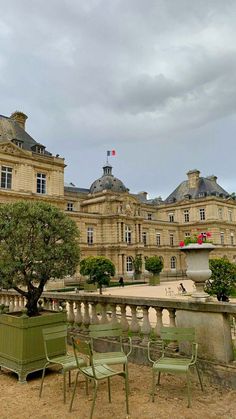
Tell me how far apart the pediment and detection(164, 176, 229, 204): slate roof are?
31216 mm

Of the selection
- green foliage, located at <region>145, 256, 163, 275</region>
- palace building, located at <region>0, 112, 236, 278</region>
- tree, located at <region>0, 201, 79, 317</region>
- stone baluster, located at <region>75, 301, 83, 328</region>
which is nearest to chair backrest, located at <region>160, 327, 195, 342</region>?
tree, located at <region>0, 201, 79, 317</region>

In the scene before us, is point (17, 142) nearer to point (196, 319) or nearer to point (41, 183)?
point (41, 183)

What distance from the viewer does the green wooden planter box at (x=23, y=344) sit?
4.64 m

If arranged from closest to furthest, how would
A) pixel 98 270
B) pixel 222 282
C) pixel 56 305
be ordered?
1. pixel 56 305
2. pixel 222 282
3. pixel 98 270

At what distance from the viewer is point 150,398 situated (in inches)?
152

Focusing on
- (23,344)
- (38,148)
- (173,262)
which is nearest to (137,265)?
(173,262)

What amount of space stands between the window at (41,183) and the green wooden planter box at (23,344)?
2355 cm

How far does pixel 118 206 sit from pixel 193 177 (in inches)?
724

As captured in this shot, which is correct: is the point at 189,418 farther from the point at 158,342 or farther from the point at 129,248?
the point at 129,248

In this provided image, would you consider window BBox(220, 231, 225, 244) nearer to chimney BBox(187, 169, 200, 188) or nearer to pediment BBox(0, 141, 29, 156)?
chimney BBox(187, 169, 200, 188)

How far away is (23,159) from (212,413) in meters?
25.8

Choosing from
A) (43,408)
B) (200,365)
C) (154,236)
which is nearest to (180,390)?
(200,365)

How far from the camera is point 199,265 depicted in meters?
4.59

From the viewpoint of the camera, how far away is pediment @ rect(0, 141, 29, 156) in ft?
83.5
